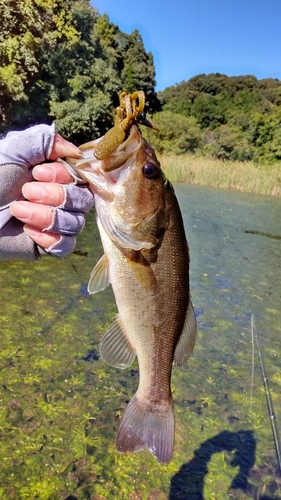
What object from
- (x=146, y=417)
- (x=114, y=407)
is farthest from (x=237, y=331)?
(x=146, y=417)

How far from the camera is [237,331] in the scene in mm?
5152

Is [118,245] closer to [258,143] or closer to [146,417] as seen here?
[146,417]

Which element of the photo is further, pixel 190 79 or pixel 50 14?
pixel 190 79

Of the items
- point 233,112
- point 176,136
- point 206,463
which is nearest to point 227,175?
point 176,136

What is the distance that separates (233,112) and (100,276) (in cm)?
5433

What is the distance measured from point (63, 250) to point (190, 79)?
74.4m

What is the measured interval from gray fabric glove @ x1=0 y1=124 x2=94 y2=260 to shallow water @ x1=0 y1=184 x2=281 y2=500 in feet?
5.47

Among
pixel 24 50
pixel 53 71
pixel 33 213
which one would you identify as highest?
pixel 24 50

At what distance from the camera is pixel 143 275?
1.90m

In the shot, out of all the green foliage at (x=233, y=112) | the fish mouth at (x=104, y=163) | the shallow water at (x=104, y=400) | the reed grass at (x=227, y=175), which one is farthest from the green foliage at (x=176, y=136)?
the fish mouth at (x=104, y=163)

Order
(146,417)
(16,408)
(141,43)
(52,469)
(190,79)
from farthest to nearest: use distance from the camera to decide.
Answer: (190,79), (141,43), (16,408), (52,469), (146,417)

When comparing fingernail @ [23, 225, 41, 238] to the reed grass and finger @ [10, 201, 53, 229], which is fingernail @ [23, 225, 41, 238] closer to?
finger @ [10, 201, 53, 229]

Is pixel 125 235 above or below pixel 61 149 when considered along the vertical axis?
below

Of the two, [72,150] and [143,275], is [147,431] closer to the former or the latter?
[143,275]
